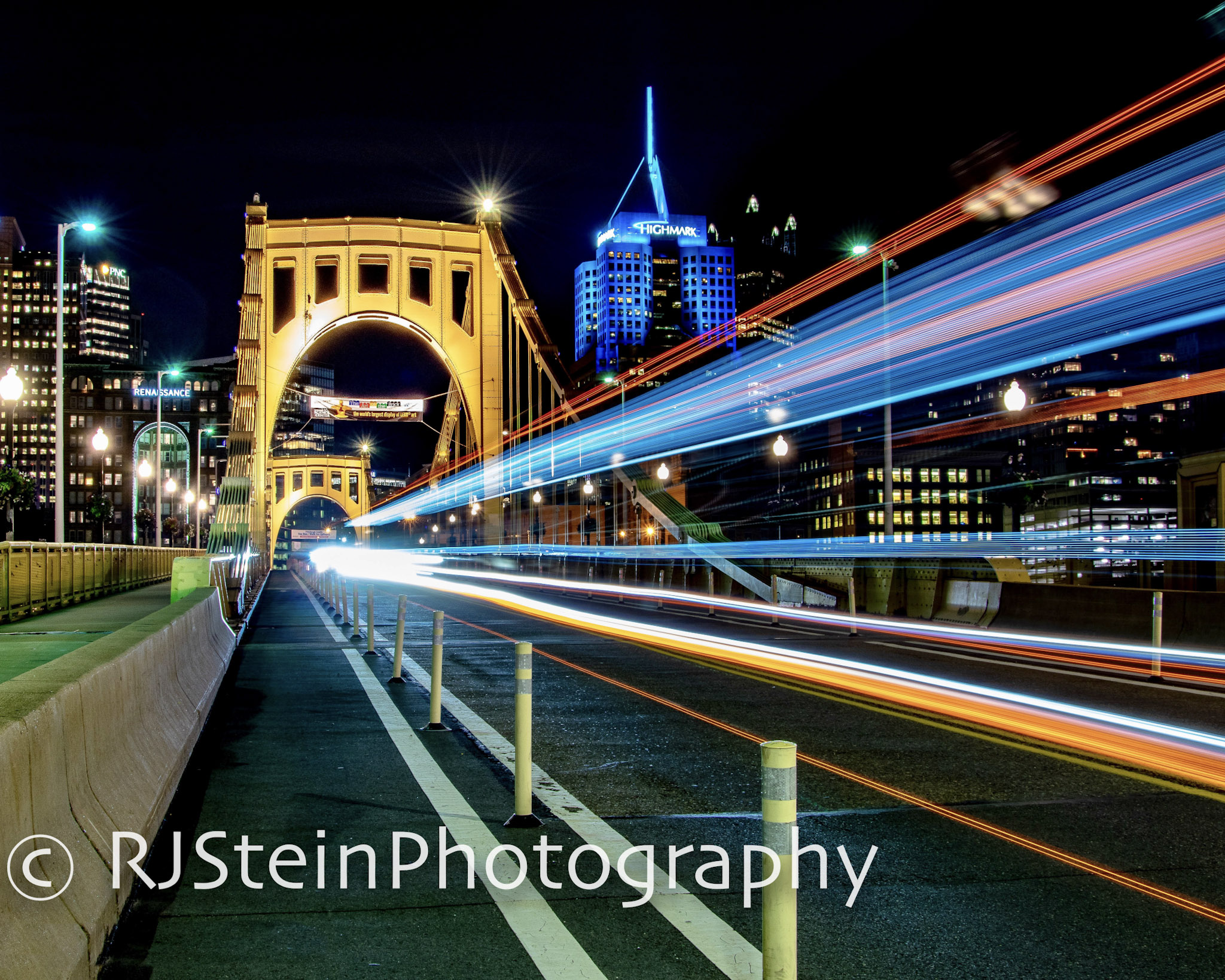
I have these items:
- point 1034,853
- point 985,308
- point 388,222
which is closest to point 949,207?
point 985,308

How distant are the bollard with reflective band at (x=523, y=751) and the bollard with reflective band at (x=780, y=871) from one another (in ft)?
10.5

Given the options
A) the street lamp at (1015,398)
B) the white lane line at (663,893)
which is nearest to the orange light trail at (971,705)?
the white lane line at (663,893)

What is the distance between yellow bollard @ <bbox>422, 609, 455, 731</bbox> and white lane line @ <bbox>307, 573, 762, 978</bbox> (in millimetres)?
339

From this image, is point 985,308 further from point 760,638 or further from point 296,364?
point 296,364

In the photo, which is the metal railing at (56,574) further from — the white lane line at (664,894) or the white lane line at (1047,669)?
the white lane line at (664,894)

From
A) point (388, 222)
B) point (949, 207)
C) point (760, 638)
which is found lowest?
point (760, 638)

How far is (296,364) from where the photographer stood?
264 ft

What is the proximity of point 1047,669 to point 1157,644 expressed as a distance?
1.30m

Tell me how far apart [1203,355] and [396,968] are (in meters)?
51.6

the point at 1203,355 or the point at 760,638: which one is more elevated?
the point at 1203,355

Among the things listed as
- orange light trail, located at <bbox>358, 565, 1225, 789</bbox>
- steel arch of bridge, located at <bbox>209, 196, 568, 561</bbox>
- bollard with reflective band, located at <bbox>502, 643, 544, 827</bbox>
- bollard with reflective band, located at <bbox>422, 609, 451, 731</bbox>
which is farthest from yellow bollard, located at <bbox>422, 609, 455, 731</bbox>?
steel arch of bridge, located at <bbox>209, 196, 568, 561</bbox>

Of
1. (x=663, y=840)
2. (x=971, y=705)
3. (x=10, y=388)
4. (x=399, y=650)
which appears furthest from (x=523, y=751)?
(x=10, y=388)

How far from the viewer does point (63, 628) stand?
60.0 feet

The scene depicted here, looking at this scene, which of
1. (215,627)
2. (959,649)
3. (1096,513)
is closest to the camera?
(215,627)
